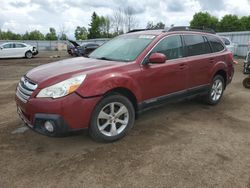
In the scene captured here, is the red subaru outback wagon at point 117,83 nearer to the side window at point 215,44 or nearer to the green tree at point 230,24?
the side window at point 215,44

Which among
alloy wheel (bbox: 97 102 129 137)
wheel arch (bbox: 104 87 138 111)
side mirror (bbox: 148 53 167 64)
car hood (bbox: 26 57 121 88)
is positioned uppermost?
side mirror (bbox: 148 53 167 64)

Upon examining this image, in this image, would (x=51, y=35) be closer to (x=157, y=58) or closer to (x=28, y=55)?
(x=28, y=55)

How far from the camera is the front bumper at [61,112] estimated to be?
347 cm

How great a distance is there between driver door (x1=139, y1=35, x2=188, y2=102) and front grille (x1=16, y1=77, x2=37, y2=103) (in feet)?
5.45

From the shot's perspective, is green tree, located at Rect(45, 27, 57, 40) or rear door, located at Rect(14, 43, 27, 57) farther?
green tree, located at Rect(45, 27, 57, 40)

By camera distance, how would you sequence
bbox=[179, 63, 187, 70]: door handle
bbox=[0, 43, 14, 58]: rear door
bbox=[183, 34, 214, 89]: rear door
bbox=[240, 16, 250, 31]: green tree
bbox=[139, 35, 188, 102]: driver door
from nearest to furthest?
bbox=[139, 35, 188, 102]: driver door
bbox=[179, 63, 187, 70]: door handle
bbox=[183, 34, 214, 89]: rear door
bbox=[0, 43, 14, 58]: rear door
bbox=[240, 16, 250, 31]: green tree

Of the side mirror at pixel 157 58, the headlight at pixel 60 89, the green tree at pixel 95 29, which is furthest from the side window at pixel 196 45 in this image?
the green tree at pixel 95 29

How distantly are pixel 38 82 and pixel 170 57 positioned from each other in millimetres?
2393

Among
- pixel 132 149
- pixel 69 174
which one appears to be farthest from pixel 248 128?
pixel 69 174

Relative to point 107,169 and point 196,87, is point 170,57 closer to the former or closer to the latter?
point 196,87

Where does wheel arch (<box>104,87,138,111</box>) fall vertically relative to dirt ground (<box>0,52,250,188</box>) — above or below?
above

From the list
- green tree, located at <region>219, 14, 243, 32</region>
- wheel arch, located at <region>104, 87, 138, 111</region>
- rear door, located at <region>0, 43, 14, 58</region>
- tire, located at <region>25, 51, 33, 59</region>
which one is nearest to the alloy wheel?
wheel arch, located at <region>104, 87, 138, 111</region>

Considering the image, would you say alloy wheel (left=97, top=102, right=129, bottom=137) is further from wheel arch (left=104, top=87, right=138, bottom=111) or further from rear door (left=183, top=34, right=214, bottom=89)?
rear door (left=183, top=34, right=214, bottom=89)

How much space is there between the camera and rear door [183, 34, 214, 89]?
5234 millimetres
